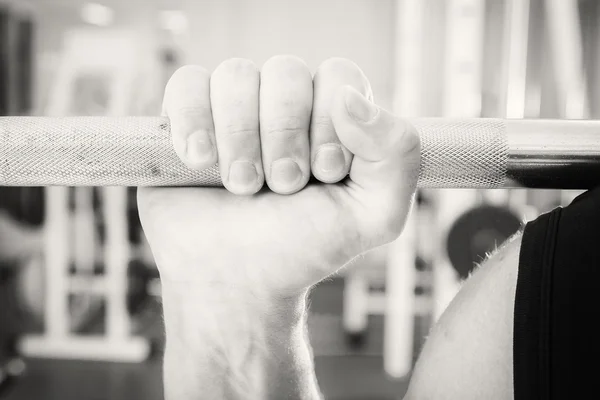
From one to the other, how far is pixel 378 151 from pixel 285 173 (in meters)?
0.10

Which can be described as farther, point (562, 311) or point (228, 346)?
point (228, 346)

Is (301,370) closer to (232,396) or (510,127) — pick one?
(232,396)

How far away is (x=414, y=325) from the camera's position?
3.57 meters

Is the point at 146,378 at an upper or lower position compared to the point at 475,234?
lower

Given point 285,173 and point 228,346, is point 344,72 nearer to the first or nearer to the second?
point 285,173

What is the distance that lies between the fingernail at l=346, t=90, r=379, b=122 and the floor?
208cm

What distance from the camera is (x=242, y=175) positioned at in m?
0.50

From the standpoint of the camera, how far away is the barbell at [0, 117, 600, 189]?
51 cm

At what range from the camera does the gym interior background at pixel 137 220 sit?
2.54 metres

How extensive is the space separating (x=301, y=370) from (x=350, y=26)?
4.27 m

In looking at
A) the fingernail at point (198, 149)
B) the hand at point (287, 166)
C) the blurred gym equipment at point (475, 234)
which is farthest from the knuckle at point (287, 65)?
the blurred gym equipment at point (475, 234)

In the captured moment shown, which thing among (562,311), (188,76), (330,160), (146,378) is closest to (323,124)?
(330,160)

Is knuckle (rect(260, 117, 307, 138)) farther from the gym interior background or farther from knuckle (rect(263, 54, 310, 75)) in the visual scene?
the gym interior background

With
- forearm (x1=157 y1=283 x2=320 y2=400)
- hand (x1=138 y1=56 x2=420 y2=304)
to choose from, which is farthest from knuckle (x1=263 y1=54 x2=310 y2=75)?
forearm (x1=157 y1=283 x2=320 y2=400)
